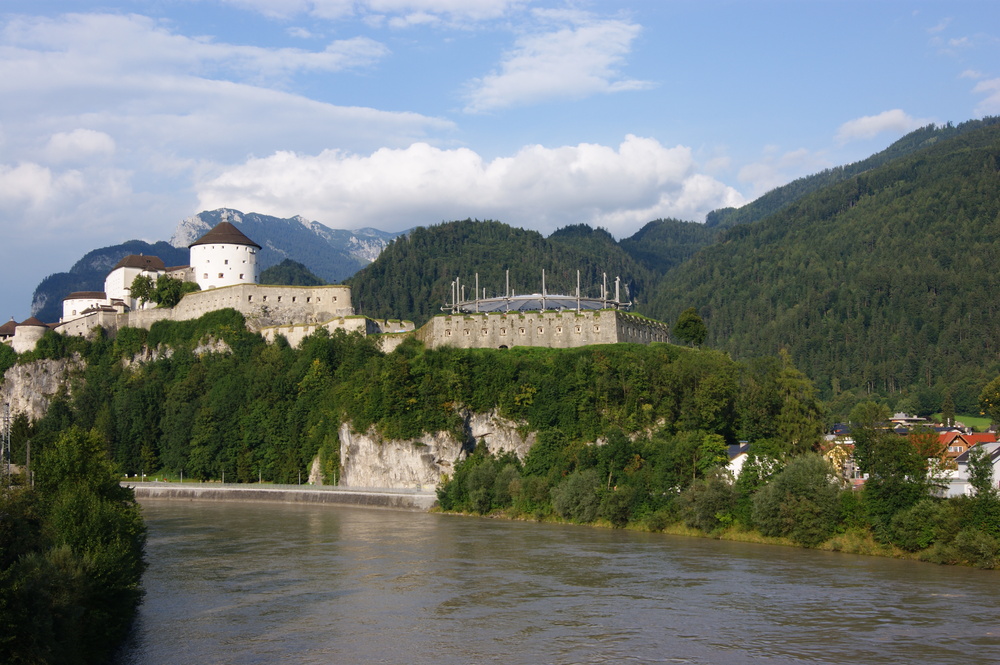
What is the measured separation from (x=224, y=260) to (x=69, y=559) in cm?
6038

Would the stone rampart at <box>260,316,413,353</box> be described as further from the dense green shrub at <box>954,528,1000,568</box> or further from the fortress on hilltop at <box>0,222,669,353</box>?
the dense green shrub at <box>954,528,1000,568</box>

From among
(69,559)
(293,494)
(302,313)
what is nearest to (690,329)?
Answer: (302,313)

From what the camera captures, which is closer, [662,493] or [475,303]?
[662,493]

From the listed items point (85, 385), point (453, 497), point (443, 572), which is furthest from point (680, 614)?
point (85, 385)

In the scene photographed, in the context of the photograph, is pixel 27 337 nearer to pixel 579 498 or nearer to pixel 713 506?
pixel 579 498

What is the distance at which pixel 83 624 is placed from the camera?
20.4 meters

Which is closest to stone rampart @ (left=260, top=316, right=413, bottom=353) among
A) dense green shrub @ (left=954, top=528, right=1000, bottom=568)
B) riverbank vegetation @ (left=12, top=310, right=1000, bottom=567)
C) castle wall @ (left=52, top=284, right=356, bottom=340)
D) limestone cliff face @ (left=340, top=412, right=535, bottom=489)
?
castle wall @ (left=52, top=284, right=356, bottom=340)

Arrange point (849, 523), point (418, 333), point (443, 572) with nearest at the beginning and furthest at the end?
1. point (443, 572)
2. point (849, 523)
3. point (418, 333)

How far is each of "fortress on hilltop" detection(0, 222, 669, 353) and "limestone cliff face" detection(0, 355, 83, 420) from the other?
254cm

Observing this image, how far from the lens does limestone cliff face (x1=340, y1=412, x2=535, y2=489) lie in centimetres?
5659

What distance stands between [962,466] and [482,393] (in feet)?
85.3

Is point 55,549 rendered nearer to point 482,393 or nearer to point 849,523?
point 849,523

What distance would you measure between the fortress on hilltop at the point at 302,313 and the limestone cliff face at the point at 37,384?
100 inches

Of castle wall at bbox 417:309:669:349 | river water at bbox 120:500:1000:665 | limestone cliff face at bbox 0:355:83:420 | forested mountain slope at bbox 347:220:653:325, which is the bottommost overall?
river water at bbox 120:500:1000:665
